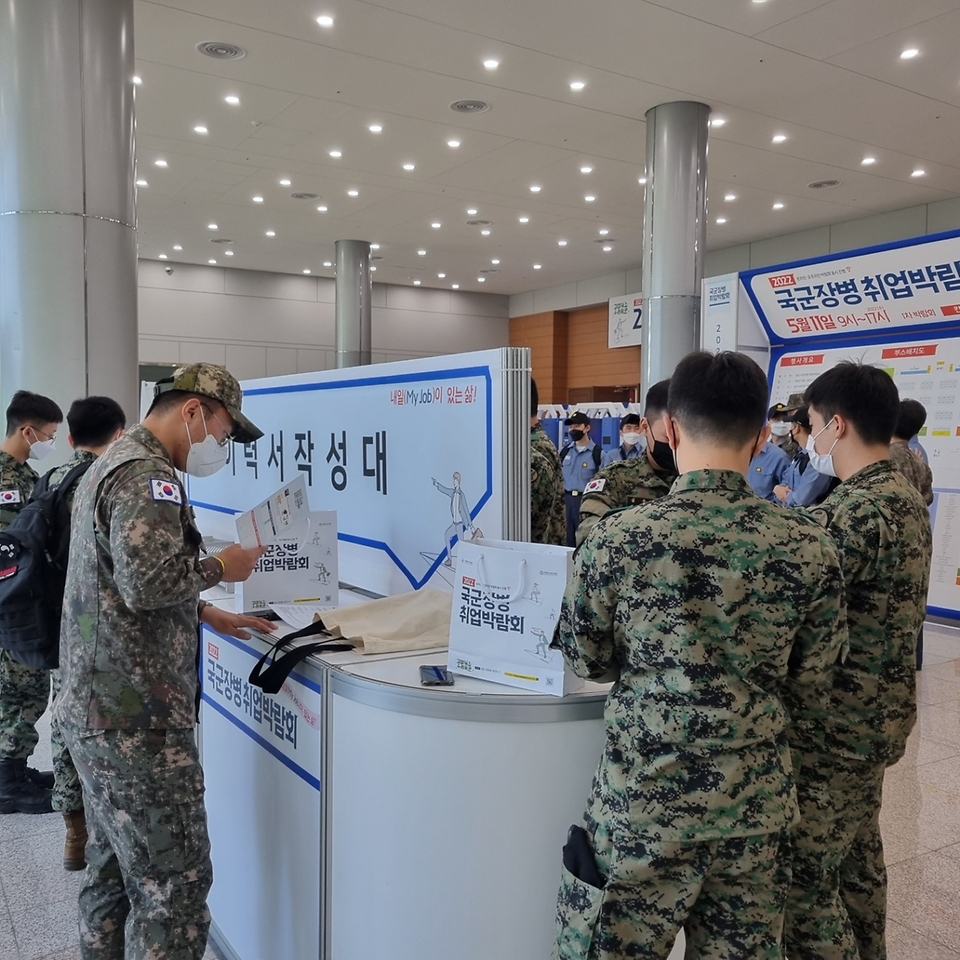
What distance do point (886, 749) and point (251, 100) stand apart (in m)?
7.79

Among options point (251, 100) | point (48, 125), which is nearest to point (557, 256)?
point (251, 100)

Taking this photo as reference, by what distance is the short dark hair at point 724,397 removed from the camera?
1.41 m

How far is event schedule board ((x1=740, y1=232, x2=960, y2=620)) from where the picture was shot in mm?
6027

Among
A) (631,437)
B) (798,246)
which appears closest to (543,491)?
(631,437)

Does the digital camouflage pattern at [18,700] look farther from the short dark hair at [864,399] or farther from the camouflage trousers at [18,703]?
the short dark hair at [864,399]

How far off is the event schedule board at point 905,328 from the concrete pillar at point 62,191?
497 centimetres

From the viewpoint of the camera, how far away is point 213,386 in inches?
76.9

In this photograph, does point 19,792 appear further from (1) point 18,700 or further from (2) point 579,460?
(2) point 579,460

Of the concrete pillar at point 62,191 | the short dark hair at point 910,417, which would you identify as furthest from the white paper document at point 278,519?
the short dark hair at point 910,417

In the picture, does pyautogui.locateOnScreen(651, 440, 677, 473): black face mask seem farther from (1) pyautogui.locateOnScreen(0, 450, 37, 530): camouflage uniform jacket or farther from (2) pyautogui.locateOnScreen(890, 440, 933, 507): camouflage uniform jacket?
(1) pyautogui.locateOnScreen(0, 450, 37, 530): camouflage uniform jacket

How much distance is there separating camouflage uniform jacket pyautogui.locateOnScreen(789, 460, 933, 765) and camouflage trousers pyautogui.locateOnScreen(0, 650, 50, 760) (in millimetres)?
2894

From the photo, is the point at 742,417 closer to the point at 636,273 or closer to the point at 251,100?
the point at 251,100

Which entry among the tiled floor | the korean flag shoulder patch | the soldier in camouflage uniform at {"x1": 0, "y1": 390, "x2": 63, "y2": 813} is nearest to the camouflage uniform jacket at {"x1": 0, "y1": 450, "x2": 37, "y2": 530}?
the soldier in camouflage uniform at {"x1": 0, "y1": 390, "x2": 63, "y2": 813}

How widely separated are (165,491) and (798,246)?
42.9 feet
